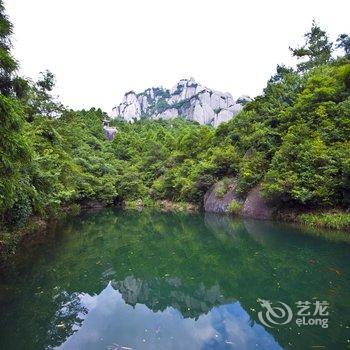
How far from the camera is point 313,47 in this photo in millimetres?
35125

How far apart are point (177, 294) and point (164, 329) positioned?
203 centimetres

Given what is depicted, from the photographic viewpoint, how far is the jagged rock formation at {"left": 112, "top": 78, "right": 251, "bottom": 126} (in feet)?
294

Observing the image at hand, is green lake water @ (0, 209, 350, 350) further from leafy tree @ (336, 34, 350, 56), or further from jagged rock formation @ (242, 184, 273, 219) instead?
leafy tree @ (336, 34, 350, 56)

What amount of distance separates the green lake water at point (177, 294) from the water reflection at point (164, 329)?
2 centimetres

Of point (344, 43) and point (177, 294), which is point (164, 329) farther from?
point (344, 43)

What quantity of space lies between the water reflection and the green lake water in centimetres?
2

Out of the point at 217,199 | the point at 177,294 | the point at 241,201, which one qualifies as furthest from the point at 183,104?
the point at 177,294

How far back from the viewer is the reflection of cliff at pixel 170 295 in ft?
24.8

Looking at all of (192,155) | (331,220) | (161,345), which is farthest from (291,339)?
(192,155)

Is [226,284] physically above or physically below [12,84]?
below

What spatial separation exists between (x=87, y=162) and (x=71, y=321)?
102ft

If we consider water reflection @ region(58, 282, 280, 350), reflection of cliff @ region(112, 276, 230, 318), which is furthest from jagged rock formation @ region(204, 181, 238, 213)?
water reflection @ region(58, 282, 280, 350)

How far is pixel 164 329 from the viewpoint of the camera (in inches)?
249

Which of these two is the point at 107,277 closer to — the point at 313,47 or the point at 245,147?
the point at 245,147
